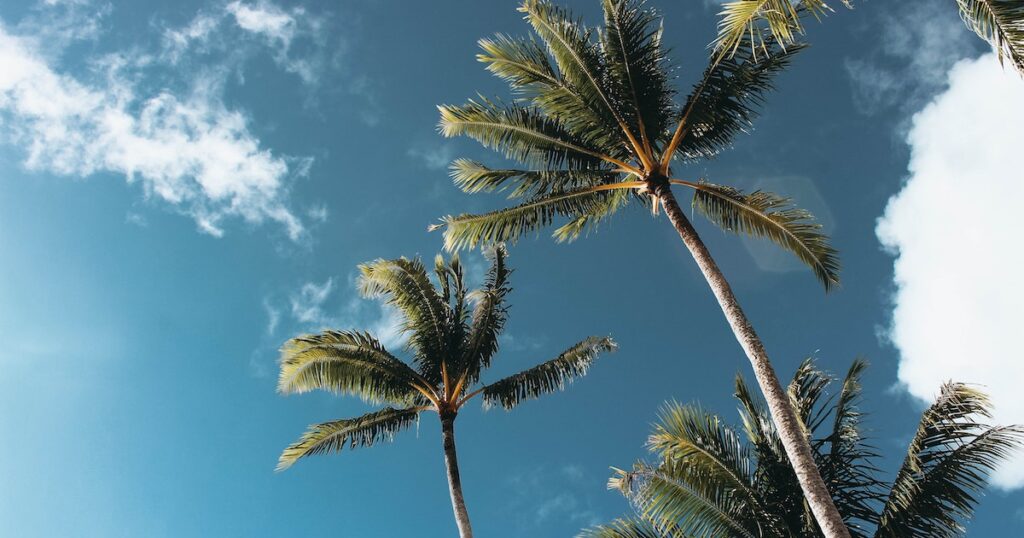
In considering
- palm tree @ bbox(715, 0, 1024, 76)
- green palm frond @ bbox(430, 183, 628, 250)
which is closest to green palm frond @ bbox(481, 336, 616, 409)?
green palm frond @ bbox(430, 183, 628, 250)

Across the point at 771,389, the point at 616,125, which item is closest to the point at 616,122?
the point at 616,125

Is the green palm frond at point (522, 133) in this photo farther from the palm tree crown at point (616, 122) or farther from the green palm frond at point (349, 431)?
the green palm frond at point (349, 431)

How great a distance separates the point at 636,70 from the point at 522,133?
2.19 m

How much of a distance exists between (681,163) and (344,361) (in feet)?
25.1

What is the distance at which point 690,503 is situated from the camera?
9.65m

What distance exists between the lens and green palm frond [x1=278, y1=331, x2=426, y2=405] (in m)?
13.8

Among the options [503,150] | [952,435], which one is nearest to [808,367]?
[952,435]

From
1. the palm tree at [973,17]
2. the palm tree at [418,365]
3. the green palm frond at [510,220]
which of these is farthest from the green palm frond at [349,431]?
the palm tree at [973,17]

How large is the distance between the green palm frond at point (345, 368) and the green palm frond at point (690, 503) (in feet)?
21.5

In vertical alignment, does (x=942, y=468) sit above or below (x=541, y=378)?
below

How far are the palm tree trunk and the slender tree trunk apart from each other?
269 inches

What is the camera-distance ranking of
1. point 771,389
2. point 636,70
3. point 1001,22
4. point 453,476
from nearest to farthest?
point 1001,22 → point 771,389 → point 636,70 → point 453,476

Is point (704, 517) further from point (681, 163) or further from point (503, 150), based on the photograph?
point (503, 150)

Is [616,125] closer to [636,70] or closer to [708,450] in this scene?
[636,70]
